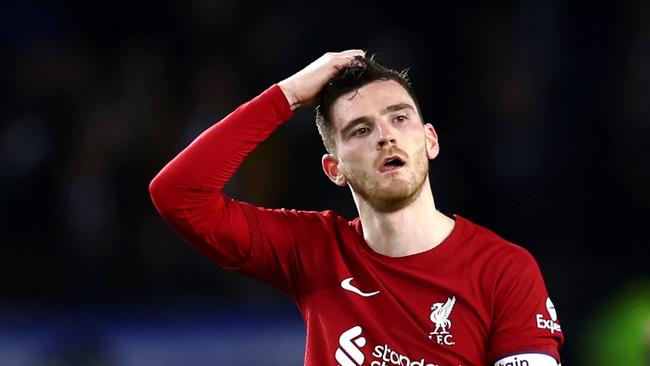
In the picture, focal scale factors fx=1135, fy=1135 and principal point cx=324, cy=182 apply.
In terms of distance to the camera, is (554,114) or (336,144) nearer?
(336,144)

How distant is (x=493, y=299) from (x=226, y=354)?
2.51 meters

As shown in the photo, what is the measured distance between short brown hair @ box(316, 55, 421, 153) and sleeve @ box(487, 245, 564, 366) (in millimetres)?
665

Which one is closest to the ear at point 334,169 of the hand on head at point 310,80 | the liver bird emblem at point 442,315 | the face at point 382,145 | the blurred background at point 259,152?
the face at point 382,145

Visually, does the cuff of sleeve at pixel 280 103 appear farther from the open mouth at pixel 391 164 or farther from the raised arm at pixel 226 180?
the open mouth at pixel 391 164

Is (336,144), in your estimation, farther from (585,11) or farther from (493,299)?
(585,11)

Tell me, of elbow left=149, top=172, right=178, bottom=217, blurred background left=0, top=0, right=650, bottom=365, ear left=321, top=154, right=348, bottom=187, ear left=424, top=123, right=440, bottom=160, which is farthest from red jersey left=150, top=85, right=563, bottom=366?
blurred background left=0, top=0, right=650, bottom=365

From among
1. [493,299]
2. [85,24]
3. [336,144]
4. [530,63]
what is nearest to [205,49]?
[85,24]

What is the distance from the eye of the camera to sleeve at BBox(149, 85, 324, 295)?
344cm

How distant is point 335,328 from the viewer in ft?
11.4

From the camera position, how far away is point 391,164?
347 cm

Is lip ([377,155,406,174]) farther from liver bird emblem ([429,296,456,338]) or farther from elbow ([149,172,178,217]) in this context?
elbow ([149,172,178,217])

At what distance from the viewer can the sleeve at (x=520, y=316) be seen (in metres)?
3.22

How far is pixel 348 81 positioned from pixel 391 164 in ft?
1.08

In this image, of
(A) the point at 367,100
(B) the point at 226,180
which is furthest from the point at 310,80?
(B) the point at 226,180
